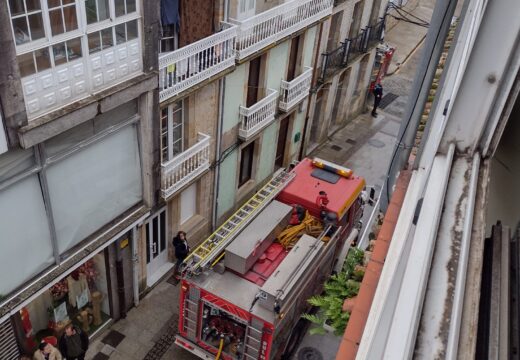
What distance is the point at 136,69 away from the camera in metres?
11.9

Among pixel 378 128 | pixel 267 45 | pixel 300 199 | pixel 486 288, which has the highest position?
pixel 486 288

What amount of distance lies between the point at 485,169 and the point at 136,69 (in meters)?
9.71

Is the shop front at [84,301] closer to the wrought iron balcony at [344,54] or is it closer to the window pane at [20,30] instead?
the window pane at [20,30]

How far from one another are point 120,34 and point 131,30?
1.24ft

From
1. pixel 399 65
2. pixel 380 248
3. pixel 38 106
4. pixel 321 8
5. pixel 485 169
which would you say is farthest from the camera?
pixel 399 65

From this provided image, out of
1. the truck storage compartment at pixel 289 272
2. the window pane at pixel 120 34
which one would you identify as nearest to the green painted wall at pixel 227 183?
the truck storage compartment at pixel 289 272

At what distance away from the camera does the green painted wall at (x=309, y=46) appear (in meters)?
20.3

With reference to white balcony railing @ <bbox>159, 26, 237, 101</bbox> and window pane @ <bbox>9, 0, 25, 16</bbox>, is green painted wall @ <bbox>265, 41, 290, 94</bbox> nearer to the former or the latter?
white balcony railing @ <bbox>159, 26, 237, 101</bbox>

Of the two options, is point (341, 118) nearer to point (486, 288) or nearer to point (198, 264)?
point (198, 264)

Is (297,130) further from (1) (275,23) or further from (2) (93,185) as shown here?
(2) (93,185)

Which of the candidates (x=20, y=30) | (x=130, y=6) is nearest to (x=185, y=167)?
(x=130, y=6)

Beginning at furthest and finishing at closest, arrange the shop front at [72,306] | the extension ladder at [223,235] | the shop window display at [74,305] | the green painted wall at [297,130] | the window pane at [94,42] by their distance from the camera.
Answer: the green painted wall at [297,130] → the shop window display at [74,305] → the shop front at [72,306] → the extension ladder at [223,235] → the window pane at [94,42]

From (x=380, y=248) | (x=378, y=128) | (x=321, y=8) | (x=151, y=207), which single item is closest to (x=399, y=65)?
(x=378, y=128)

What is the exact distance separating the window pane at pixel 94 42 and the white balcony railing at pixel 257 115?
7596 mm
